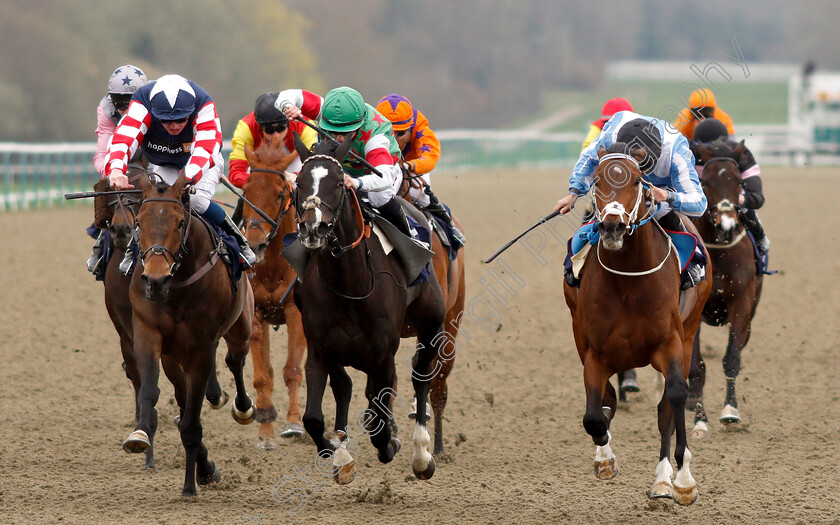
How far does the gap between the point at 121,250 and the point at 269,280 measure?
1.13 metres

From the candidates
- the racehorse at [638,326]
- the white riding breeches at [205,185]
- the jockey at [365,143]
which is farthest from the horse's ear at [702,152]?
the white riding breeches at [205,185]

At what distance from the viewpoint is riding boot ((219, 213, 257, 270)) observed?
6043 millimetres

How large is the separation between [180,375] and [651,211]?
261 centimetres

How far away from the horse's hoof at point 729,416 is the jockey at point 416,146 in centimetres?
198

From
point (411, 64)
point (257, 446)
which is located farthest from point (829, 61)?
point (257, 446)

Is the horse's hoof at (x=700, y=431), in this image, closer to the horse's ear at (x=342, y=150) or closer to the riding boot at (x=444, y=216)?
the riding boot at (x=444, y=216)

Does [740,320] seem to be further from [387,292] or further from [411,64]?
[411,64]

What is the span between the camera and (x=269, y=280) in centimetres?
693

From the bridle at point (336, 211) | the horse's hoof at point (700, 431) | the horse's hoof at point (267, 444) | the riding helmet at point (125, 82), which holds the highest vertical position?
the riding helmet at point (125, 82)

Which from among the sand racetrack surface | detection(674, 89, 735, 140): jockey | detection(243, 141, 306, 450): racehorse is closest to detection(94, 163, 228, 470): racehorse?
the sand racetrack surface

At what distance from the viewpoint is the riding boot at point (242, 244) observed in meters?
6.04

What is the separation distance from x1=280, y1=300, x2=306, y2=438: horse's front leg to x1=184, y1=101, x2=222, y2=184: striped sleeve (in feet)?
4.39

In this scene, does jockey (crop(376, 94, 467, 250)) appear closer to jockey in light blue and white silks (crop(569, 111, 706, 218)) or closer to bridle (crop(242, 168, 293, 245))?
bridle (crop(242, 168, 293, 245))

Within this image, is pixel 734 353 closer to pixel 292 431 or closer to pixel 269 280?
pixel 292 431
